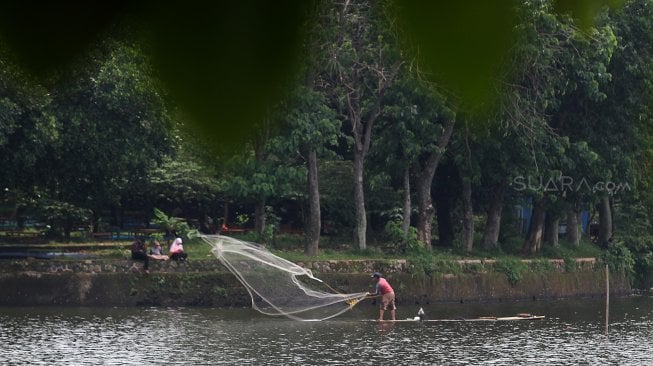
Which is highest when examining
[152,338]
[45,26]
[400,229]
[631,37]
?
[631,37]

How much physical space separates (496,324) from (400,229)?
9664mm

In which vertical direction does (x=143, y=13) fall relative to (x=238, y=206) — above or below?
above

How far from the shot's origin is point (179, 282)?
4484 centimetres

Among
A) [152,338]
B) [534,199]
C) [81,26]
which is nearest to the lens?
[152,338]

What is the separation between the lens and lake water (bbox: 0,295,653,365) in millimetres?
32906

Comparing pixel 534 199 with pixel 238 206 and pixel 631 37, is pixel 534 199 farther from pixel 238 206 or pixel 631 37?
pixel 238 206

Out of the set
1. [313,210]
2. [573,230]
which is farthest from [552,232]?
[313,210]

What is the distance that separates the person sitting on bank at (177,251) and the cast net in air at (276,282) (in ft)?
9.95

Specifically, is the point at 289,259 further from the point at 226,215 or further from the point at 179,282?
the point at 226,215

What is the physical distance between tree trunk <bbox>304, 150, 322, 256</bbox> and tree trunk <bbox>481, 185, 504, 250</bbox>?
9708mm

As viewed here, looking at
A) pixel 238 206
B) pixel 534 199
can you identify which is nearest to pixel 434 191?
pixel 534 199

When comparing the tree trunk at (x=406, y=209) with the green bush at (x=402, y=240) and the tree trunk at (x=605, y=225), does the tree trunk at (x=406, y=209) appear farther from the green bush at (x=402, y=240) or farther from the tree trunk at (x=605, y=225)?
the tree trunk at (x=605, y=225)

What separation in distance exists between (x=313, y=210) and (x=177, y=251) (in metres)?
6.52

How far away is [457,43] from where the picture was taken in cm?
4062
